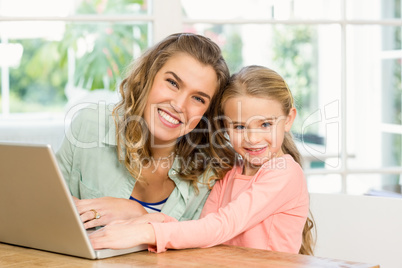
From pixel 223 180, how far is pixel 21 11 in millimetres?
6016

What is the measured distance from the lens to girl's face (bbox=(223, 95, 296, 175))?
154cm

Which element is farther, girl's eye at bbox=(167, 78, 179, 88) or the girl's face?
girl's eye at bbox=(167, 78, 179, 88)

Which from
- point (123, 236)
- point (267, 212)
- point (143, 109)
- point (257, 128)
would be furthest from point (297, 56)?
point (123, 236)

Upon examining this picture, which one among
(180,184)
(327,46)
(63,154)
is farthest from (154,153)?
(327,46)

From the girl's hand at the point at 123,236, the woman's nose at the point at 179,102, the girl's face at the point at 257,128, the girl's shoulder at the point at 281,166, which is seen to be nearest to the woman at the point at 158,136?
the woman's nose at the point at 179,102

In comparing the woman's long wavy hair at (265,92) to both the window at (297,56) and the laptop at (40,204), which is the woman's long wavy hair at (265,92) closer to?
the window at (297,56)

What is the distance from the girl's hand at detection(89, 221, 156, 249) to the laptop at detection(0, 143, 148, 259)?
0.02 m

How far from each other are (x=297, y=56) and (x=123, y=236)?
267 inches

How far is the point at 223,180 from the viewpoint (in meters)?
1.67

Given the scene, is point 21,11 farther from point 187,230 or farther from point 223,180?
point 187,230

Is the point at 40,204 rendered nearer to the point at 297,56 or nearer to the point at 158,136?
the point at 158,136

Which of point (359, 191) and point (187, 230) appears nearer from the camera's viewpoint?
point (187, 230)

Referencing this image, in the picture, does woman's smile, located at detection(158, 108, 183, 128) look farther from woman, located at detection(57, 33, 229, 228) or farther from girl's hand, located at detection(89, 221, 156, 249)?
girl's hand, located at detection(89, 221, 156, 249)

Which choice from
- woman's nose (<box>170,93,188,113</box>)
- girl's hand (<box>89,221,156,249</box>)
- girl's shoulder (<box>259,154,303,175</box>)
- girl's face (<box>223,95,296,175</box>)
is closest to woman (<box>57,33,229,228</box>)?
woman's nose (<box>170,93,188,113</box>)
